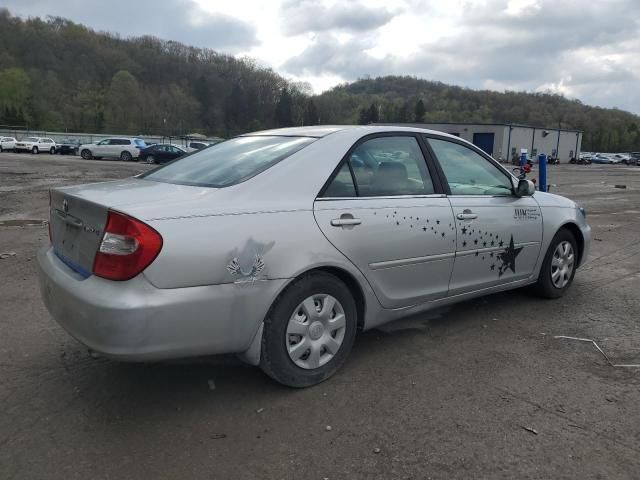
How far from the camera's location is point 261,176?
10.6 ft

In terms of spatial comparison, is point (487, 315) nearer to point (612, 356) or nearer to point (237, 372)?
point (612, 356)

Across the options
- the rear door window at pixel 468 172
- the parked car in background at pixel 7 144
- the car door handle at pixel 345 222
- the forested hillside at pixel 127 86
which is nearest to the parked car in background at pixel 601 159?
the forested hillside at pixel 127 86

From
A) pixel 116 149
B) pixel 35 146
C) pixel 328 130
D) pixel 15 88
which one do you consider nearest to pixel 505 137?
pixel 116 149

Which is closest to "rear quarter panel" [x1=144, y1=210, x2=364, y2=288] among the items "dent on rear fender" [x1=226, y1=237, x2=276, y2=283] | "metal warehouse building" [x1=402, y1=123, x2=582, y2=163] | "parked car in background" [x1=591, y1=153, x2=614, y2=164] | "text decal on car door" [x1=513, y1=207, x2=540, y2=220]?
"dent on rear fender" [x1=226, y1=237, x2=276, y2=283]

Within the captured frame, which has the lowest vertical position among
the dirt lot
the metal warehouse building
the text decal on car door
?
the dirt lot

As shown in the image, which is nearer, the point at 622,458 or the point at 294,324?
the point at 622,458

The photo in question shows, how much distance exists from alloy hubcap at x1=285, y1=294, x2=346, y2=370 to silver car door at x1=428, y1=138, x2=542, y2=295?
1138 millimetres

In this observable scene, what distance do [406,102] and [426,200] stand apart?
5147 inches

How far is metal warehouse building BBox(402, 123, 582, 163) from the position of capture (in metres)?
68.4

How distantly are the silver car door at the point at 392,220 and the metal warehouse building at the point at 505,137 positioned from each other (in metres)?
61.7

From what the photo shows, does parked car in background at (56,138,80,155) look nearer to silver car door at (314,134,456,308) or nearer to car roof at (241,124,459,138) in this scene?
car roof at (241,124,459,138)

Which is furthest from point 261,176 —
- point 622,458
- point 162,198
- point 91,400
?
point 622,458

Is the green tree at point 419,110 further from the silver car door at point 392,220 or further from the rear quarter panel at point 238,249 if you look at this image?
the rear quarter panel at point 238,249

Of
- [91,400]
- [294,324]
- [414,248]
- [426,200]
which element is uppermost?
[426,200]
